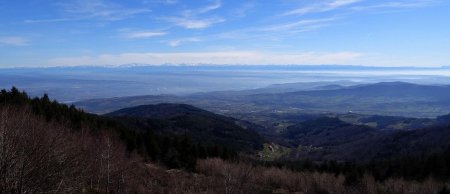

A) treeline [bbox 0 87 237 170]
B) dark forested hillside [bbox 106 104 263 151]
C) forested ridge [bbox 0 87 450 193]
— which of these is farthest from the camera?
dark forested hillside [bbox 106 104 263 151]

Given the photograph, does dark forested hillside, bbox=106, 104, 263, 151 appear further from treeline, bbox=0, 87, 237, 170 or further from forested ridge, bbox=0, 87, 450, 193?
forested ridge, bbox=0, 87, 450, 193

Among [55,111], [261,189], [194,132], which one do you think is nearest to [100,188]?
[261,189]

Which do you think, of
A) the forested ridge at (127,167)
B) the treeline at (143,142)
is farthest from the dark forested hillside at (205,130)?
the forested ridge at (127,167)

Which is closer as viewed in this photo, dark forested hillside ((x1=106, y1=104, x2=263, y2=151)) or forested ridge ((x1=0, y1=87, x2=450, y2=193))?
forested ridge ((x1=0, y1=87, x2=450, y2=193))

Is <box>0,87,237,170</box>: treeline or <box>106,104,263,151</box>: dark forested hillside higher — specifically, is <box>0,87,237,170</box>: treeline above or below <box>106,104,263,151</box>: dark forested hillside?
above

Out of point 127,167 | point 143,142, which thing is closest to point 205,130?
point 143,142

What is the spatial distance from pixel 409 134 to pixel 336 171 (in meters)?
108

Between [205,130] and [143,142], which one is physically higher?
[143,142]

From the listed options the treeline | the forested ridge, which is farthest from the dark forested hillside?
the forested ridge

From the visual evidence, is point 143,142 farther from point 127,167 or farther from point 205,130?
point 205,130

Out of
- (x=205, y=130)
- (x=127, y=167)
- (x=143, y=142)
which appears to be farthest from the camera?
(x=205, y=130)

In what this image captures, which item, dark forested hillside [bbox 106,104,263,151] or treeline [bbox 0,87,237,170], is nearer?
treeline [bbox 0,87,237,170]

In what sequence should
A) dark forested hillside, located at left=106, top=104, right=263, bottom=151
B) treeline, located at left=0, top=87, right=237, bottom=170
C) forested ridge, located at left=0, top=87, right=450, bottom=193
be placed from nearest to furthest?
forested ridge, located at left=0, top=87, right=450, bottom=193, treeline, located at left=0, top=87, right=237, bottom=170, dark forested hillside, located at left=106, top=104, right=263, bottom=151

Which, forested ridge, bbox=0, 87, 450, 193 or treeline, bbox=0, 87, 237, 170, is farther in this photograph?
treeline, bbox=0, 87, 237, 170
